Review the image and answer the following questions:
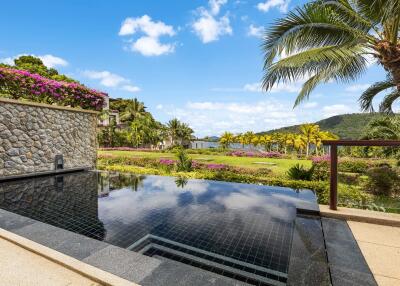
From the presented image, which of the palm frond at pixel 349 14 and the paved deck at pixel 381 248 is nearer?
the paved deck at pixel 381 248

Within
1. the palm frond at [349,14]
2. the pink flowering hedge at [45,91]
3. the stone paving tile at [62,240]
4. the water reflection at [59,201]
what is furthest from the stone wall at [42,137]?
the palm frond at [349,14]

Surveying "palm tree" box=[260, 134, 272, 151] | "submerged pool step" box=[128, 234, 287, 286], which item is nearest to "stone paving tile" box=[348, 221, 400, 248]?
"submerged pool step" box=[128, 234, 287, 286]

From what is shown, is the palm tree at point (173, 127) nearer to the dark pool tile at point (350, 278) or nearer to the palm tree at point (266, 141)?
the palm tree at point (266, 141)

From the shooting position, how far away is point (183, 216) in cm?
518

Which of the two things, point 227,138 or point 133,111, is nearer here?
Answer: point 133,111

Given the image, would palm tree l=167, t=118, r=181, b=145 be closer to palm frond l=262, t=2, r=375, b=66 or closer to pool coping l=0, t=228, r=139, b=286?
palm frond l=262, t=2, r=375, b=66

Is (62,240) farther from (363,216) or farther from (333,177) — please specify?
(363,216)

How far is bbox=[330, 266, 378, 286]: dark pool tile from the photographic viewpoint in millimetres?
2754

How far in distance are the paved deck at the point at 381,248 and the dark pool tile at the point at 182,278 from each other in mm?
1825

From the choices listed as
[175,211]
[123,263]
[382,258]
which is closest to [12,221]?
[123,263]

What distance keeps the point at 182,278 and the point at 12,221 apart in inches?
145

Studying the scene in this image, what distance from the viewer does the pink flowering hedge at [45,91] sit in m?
8.76

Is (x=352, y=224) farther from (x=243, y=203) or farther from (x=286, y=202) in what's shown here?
(x=243, y=203)

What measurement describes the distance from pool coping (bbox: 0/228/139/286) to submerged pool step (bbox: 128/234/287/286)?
90 cm
